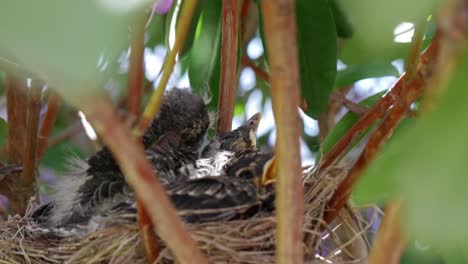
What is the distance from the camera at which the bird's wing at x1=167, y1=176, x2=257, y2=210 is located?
1.07 m

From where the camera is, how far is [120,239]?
3.39 feet

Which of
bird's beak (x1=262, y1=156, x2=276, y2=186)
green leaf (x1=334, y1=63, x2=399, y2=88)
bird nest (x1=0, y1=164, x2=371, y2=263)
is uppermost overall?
green leaf (x1=334, y1=63, x2=399, y2=88)

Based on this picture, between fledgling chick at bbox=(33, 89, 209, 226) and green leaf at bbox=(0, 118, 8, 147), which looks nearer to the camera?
fledgling chick at bbox=(33, 89, 209, 226)

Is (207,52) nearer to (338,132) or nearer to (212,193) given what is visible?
(338,132)

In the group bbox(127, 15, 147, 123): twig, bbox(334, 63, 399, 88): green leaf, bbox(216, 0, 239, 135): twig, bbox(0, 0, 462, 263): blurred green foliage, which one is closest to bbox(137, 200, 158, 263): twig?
bbox(127, 15, 147, 123): twig

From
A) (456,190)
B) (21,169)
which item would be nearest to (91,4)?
(456,190)

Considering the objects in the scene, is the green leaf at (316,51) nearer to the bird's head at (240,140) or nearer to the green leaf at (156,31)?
the bird's head at (240,140)

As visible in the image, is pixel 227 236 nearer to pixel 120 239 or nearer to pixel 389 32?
pixel 120 239

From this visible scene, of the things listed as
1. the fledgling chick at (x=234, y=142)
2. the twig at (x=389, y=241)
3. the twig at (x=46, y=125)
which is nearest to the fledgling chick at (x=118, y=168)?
the fledgling chick at (x=234, y=142)

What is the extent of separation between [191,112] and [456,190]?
1119mm

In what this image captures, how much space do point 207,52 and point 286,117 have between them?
903 mm

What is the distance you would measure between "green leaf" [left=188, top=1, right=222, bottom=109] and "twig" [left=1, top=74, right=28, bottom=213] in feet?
1.38

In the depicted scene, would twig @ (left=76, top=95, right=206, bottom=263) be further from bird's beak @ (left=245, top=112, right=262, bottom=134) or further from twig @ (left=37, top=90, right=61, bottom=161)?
twig @ (left=37, top=90, right=61, bottom=161)

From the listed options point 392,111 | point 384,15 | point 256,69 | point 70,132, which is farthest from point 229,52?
point 70,132
